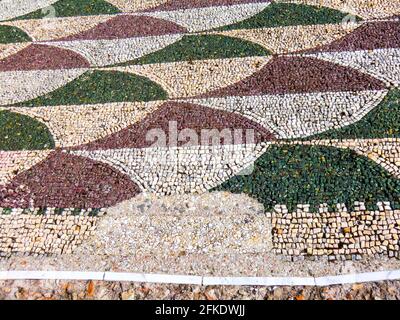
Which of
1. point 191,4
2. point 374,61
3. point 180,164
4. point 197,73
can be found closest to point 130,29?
point 191,4

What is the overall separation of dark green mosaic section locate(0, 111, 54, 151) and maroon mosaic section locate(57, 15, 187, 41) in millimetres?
3026

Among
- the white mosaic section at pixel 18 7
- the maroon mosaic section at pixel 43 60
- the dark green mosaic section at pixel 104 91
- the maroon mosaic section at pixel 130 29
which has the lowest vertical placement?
the dark green mosaic section at pixel 104 91

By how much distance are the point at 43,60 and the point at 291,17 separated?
556cm

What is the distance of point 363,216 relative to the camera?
539cm

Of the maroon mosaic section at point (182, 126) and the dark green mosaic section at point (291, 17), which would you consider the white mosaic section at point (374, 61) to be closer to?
the dark green mosaic section at point (291, 17)

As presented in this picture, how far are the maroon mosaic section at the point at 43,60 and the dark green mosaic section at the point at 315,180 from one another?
470cm

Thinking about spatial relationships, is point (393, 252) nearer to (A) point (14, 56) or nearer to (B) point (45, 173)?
(B) point (45, 173)

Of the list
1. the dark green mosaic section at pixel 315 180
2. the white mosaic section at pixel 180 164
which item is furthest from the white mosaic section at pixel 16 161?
the dark green mosaic section at pixel 315 180

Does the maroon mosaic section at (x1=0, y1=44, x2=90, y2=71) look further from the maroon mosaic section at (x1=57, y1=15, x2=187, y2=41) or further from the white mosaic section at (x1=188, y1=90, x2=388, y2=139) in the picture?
the white mosaic section at (x1=188, y1=90, x2=388, y2=139)

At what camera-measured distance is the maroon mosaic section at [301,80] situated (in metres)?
7.40

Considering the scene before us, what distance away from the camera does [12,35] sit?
1003cm

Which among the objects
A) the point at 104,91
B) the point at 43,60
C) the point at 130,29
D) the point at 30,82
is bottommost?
the point at 104,91

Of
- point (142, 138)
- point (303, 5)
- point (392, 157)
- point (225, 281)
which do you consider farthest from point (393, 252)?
point (303, 5)

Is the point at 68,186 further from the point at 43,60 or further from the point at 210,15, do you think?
the point at 210,15
